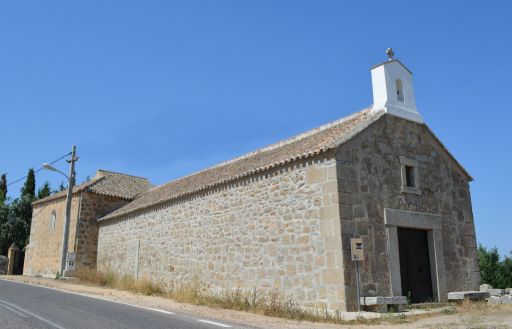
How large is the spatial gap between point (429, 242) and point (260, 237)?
493 centimetres

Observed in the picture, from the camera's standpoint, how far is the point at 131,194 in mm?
25344

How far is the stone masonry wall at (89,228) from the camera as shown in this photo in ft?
74.9

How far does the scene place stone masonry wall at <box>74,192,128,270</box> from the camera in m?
22.8

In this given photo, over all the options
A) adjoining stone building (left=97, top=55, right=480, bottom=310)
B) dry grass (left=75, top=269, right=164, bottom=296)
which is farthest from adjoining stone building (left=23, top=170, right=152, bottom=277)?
adjoining stone building (left=97, top=55, right=480, bottom=310)

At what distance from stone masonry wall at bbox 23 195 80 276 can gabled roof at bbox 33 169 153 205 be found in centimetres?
60

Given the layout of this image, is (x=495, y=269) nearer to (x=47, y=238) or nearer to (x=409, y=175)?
(x=409, y=175)

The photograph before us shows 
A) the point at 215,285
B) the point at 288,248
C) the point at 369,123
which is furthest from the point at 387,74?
the point at 215,285

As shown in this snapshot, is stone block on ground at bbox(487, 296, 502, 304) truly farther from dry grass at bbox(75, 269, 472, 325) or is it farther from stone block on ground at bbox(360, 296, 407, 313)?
stone block on ground at bbox(360, 296, 407, 313)

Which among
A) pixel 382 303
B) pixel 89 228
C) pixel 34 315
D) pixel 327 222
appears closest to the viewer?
pixel 34 315

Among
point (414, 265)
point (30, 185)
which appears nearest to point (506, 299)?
point (414, 265)

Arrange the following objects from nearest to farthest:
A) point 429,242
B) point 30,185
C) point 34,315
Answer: point 34,315 → point 429,242 → point 30,185

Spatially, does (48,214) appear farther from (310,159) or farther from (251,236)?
(310,159)

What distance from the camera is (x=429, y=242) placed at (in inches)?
522

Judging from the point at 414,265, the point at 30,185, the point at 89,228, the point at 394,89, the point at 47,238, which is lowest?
the point at 414,265
